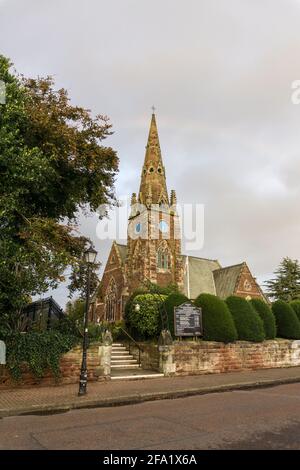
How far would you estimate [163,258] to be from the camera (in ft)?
156

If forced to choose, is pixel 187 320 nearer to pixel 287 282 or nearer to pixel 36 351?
pixel 36 351

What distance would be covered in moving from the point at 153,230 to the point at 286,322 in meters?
26.1

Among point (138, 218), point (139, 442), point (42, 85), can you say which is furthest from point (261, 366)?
point (138, 218)

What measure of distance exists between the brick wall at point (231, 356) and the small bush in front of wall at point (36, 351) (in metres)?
5.50

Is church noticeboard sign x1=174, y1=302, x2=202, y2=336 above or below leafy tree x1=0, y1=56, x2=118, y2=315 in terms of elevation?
below

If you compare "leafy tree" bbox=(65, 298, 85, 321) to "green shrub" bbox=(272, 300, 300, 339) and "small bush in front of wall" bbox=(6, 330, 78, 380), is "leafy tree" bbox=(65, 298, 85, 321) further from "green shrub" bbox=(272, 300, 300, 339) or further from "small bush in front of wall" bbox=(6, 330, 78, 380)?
"green shrub" bbox=(272, 300, 300, 339)

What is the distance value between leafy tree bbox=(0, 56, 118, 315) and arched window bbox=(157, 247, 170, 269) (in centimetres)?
3107

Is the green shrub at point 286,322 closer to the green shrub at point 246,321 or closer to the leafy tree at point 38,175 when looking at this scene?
the green shrub at point 246,321

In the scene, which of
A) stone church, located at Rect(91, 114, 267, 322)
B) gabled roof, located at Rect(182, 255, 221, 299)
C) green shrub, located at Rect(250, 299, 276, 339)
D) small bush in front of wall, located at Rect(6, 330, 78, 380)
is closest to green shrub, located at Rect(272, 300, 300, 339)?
green shrub, located at Rect(250, 299, 276, 339)

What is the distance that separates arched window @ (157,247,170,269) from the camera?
46969 mm

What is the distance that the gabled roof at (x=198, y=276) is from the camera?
49094 mm

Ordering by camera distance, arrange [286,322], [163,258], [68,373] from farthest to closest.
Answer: [163,258], [286,322], [68,373]

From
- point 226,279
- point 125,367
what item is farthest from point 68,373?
point 226,279

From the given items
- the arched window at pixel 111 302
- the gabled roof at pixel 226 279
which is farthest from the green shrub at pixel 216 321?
the gabled roof at pixel 226 279
